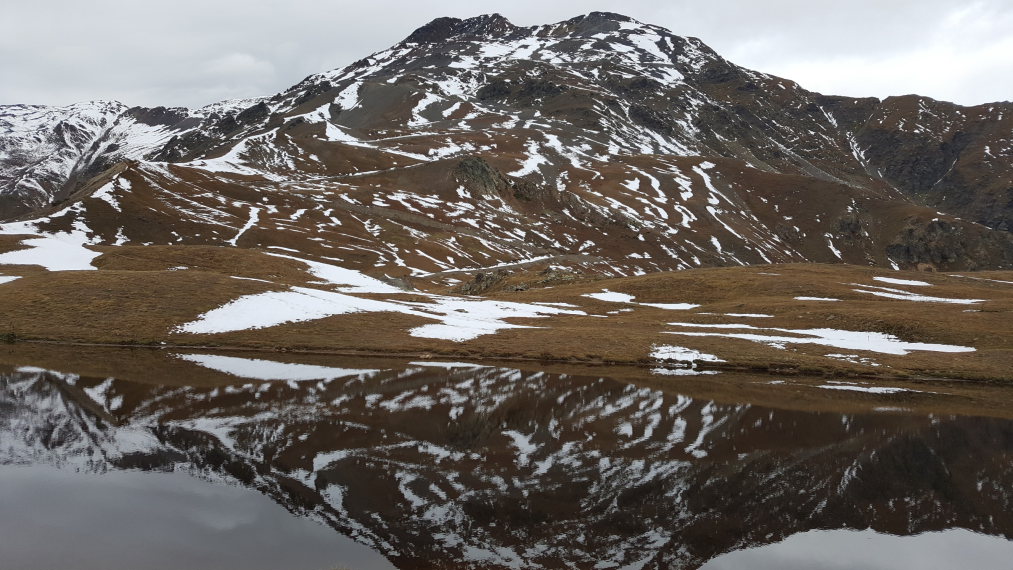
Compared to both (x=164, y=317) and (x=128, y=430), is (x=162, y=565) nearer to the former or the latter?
(x=128, y=430)

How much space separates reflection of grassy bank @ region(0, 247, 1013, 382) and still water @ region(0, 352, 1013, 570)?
13.9 meters

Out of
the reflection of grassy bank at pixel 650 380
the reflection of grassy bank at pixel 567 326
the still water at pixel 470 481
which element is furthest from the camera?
the reflection of grassy bank at pixel 567 326

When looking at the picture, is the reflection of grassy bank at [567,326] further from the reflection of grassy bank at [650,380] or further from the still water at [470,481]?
the still water at [470,481]

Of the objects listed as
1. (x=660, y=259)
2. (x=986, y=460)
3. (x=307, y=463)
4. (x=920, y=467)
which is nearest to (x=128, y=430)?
(x=307, y=463)

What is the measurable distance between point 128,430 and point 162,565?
1122 cm

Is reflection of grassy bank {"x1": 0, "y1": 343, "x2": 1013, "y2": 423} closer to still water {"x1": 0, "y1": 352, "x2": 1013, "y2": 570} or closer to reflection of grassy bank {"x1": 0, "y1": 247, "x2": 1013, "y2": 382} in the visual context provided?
still water {"x1": 0, "y1": 352, "x2": 1013, "y2": 570}

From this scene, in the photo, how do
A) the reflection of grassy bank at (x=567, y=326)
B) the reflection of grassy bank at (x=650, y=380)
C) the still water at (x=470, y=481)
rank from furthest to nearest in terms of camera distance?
the reflection of grassy bank at (x=567, y=326) < the reflection of grassy bank at (x=650, y=380) < the still water at (x=470, y=481)

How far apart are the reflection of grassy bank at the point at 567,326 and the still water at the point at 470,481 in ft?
45.7

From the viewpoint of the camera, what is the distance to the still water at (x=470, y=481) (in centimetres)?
1486

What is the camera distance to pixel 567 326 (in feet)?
191

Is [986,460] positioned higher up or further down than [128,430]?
further down

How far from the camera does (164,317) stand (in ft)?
161

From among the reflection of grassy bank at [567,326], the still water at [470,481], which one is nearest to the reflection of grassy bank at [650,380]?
the still water at [470,481]

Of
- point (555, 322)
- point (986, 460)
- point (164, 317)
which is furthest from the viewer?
point (555, 322)
